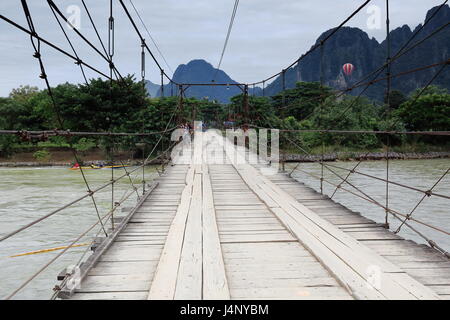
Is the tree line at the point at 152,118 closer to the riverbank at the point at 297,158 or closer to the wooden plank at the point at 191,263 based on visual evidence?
the riverbank at the point at 297,158

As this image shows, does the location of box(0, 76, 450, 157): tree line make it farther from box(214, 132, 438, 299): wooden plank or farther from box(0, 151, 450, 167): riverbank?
box(214, 132, 438, 299): wooden plank

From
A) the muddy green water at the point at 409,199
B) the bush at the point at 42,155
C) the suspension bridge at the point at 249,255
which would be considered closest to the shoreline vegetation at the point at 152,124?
the bush at the point at 42,155

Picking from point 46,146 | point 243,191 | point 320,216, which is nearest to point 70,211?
point 243,191

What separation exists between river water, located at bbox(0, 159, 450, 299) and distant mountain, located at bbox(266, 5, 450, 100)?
2323 inches

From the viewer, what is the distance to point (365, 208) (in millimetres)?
12750

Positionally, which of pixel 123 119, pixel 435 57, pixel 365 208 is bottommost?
pixel 365 208

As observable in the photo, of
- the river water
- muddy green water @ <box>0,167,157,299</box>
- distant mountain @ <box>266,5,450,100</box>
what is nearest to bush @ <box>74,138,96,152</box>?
the river water

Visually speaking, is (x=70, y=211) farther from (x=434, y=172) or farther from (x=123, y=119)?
(x=434, y=172)

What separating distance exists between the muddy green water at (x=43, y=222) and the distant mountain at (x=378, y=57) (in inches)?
2663

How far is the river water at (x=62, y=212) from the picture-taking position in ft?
24.8

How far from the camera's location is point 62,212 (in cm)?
1225

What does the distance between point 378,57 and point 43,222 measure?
310ft

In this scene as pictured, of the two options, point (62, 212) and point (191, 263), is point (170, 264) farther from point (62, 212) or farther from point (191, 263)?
point (62, 212)

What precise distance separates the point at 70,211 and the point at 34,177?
10.2 metres
